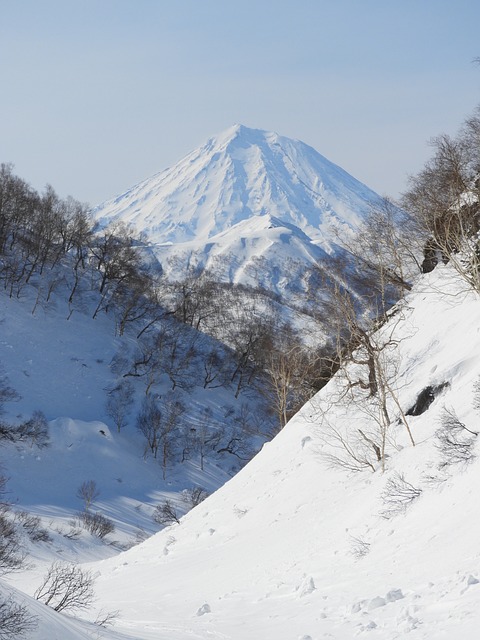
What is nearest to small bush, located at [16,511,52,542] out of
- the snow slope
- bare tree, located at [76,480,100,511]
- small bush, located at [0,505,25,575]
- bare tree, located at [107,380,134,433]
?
small bush, located at [0,505,25,575]

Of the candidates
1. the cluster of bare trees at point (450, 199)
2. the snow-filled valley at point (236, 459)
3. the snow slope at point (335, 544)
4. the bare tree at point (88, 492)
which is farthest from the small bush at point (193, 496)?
the cluster of bare trees at point (450, 199)

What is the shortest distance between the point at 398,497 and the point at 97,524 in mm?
26625

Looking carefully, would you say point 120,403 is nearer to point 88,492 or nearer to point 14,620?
point 88,492

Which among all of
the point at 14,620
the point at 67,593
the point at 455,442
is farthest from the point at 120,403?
the point at 14,620

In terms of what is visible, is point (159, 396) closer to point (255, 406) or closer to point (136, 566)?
point (255, 406)

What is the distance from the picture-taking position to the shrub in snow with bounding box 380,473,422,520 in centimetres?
1320

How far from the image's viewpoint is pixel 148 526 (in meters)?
40.4

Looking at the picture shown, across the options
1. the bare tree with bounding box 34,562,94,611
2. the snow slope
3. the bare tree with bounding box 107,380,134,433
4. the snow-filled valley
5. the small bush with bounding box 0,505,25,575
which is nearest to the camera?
the snow slope

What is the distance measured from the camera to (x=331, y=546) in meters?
14.3

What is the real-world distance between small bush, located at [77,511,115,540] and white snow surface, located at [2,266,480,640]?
891cm

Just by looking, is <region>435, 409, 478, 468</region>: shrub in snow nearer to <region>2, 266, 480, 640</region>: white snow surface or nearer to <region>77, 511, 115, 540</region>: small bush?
<region>2, 266, 480, 640</region>: white snow surface

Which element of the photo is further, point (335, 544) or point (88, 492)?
point (88, 492)

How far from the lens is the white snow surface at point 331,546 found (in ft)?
31.1

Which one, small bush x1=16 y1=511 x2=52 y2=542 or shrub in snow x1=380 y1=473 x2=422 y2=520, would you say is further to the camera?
small bush x1=16 y1=511 x2=52 y2=542
